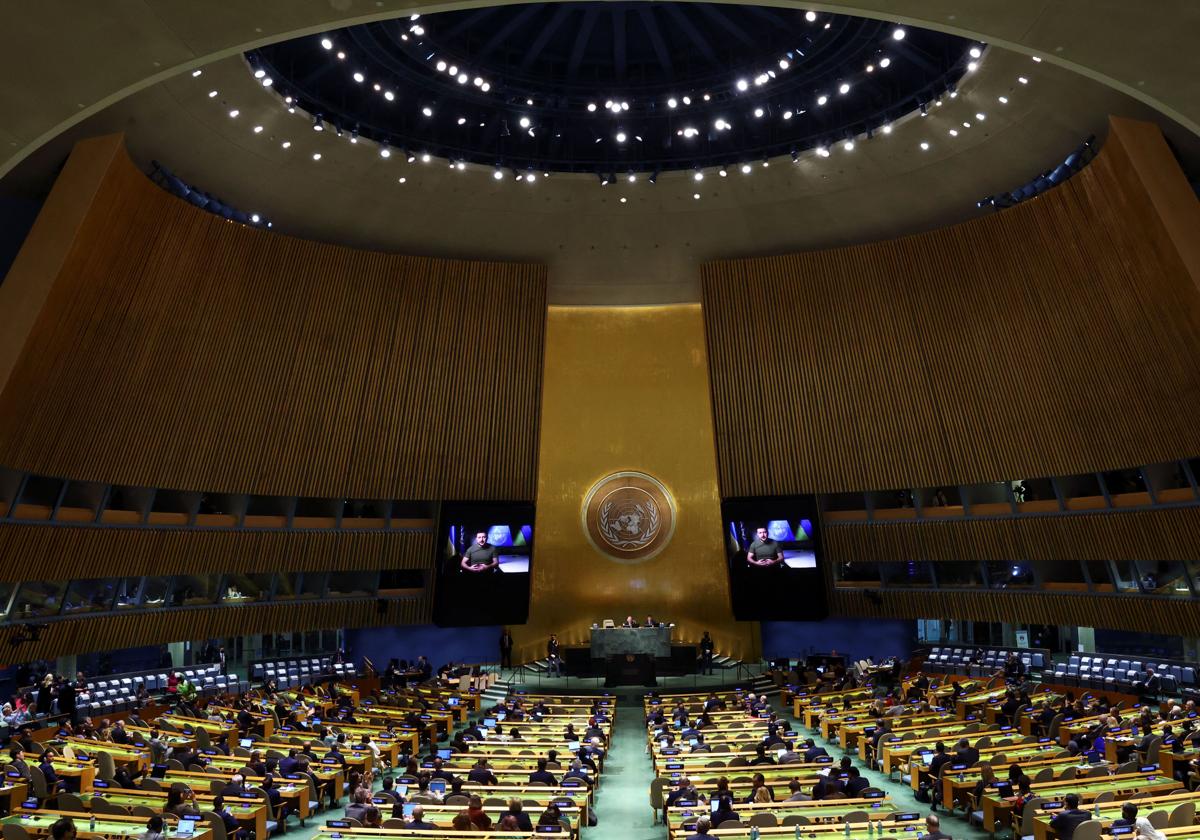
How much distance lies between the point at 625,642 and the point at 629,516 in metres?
4.73

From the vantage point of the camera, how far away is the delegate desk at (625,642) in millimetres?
24297

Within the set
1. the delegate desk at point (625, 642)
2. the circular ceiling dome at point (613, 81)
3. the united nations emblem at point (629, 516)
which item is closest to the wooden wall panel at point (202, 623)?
the delegate desk at point (625, 642)

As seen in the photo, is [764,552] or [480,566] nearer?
[764,552]

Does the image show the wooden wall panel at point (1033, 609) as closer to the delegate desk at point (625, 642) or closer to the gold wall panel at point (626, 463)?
the delegate desk at point (625, 642)

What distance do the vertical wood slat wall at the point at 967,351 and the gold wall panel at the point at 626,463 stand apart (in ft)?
13.9

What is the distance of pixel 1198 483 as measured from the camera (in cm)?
1773

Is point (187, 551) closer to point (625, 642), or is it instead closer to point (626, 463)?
point (625, 642)

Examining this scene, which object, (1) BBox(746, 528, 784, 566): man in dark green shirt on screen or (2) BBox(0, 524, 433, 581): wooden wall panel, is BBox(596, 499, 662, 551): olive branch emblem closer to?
(1) BBox(746, 528, 784, 566): man in dark green shirt on screen

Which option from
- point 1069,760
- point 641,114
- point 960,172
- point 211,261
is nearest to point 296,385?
point 211,261

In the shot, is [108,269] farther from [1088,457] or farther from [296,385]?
[1088,457]

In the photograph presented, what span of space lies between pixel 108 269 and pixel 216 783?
967 centimetres

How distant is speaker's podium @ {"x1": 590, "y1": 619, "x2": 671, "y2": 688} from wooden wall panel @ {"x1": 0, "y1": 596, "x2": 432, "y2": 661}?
453cm

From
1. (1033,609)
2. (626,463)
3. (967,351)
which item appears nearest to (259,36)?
(967,351)

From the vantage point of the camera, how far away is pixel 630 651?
2423 cm
